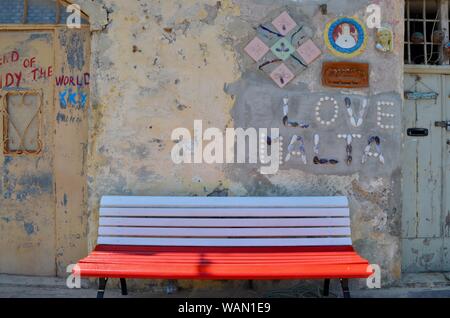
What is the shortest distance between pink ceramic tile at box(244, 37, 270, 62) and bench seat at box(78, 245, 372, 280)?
1.63 metres

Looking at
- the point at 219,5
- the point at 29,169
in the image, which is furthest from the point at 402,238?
the point at 29,169

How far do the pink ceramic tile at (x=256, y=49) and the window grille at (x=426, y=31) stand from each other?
154 centimetres

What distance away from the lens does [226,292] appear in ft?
13.6

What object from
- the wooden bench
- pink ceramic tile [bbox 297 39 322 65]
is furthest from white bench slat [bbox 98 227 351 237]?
pink ceramic tile [bbox 297 39 322 65]

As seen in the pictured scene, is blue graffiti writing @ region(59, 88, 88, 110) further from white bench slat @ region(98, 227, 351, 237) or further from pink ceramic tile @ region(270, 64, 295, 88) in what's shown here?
pink ceramic tile @ region(270, 64, 295, 88)

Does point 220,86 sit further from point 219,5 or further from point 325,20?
point 325,20

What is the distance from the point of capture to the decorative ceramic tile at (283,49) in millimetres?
4188

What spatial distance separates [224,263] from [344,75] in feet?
6.38

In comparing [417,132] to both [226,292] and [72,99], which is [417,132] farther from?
[72,99]

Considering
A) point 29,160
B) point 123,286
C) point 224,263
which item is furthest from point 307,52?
point 29,160

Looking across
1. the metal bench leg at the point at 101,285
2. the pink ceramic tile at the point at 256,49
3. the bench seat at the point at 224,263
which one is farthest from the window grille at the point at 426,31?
the metal bench leg at the point at 101,285

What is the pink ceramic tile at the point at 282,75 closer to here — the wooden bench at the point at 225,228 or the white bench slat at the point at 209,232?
the wooden bench at the point at 225,228

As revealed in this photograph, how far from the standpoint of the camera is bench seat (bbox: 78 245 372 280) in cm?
336

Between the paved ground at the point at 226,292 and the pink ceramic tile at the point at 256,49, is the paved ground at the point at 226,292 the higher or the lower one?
the lower one
